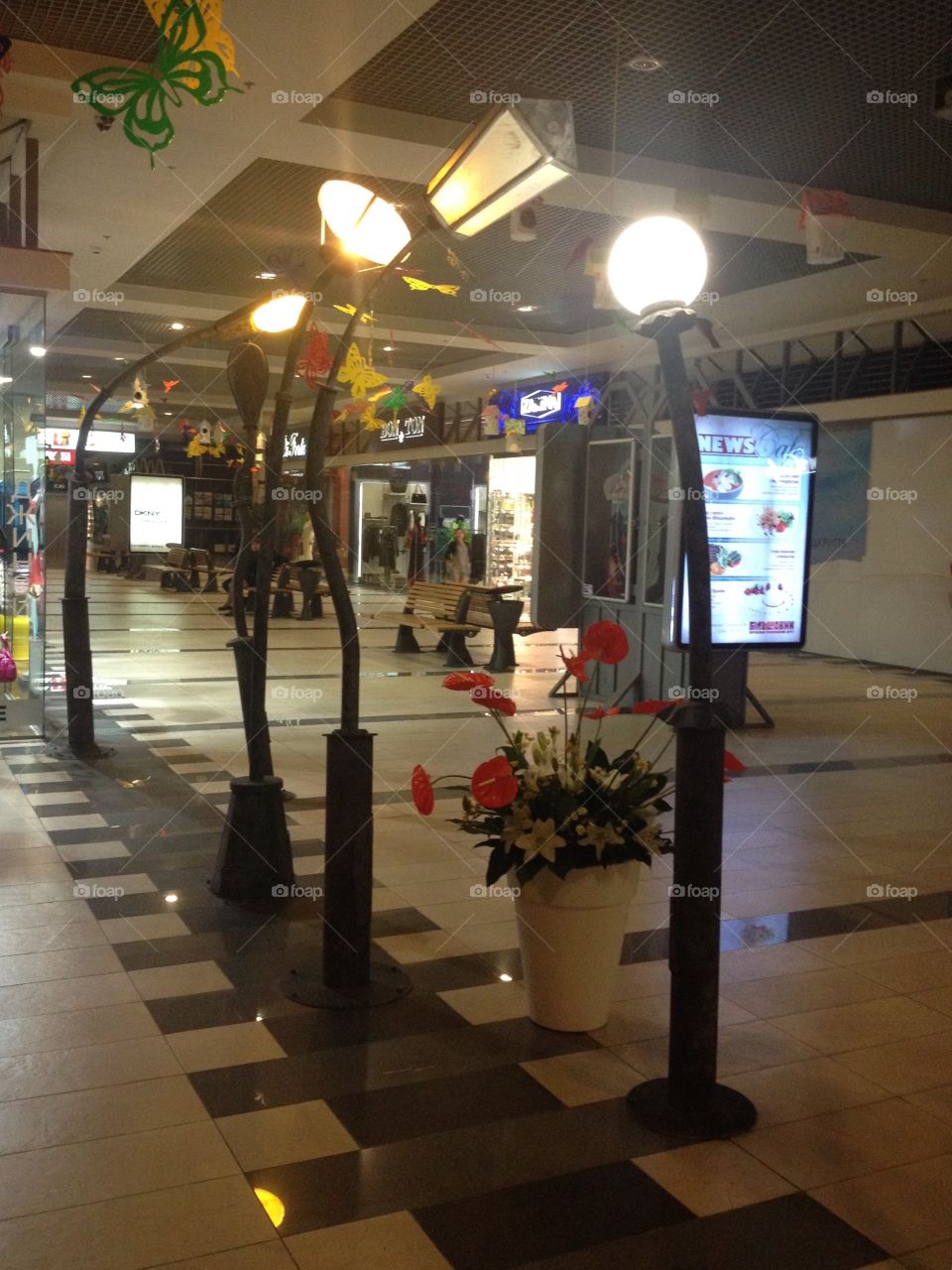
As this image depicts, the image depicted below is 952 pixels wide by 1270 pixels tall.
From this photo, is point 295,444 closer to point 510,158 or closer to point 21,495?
point 21,495

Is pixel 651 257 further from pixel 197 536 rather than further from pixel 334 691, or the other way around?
pixel 197 536

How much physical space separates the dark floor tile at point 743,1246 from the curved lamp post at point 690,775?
12.4 inches

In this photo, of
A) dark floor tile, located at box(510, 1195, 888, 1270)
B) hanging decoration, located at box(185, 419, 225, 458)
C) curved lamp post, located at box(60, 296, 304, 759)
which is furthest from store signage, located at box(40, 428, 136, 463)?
dark floor tile, located at box(510, 1195, 888, 1270)

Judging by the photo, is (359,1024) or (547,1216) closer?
(547,1216)

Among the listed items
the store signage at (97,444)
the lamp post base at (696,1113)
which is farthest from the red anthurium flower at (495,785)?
the store signage at (97,444)

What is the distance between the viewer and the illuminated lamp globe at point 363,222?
127 inches

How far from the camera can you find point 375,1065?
111 inches

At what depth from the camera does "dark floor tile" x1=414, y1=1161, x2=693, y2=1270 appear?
2.09 metres

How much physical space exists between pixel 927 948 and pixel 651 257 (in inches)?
94.8

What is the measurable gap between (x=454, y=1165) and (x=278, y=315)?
3.50 meters

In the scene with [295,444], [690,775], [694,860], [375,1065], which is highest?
[295,444]

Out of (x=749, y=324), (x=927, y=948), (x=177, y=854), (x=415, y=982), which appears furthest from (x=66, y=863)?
(x=749, y=324)

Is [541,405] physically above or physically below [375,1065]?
above

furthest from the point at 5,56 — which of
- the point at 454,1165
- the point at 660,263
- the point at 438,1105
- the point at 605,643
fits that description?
the point at 454,1165
